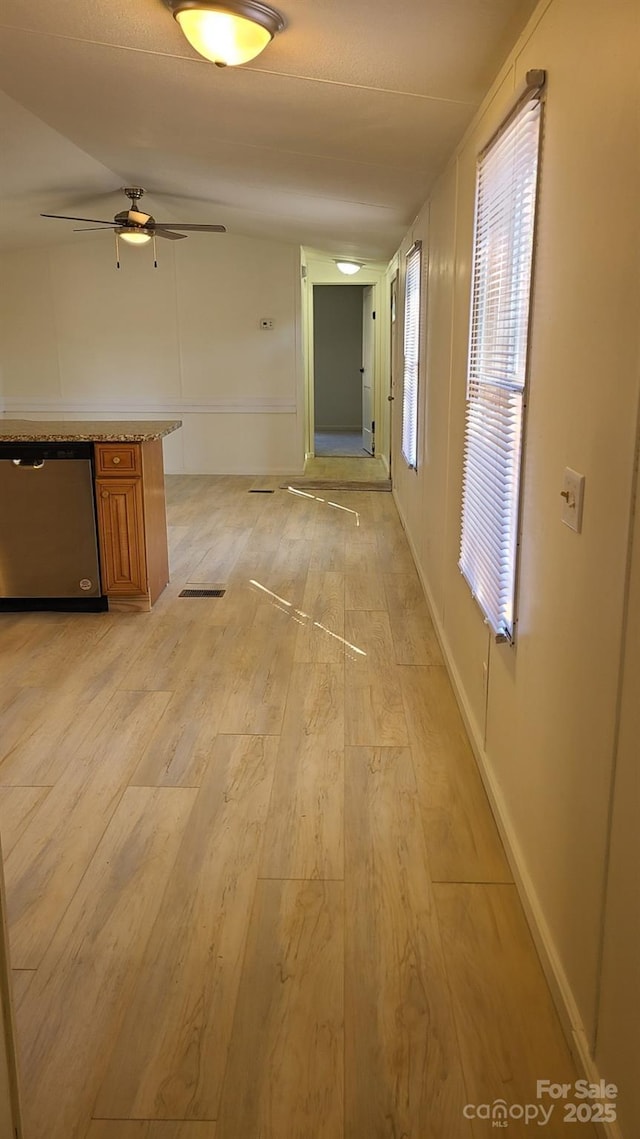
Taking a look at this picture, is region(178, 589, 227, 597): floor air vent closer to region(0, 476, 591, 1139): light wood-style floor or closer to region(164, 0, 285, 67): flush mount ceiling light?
region(0, 476, 591, 1139): light wood-style floor

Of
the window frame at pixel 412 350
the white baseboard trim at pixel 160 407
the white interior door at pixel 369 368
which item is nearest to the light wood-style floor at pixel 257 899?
the window frame at pixel 412 350

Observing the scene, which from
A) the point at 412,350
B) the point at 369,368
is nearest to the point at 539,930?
the point at 412,350

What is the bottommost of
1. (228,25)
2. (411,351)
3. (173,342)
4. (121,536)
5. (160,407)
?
(121,536)

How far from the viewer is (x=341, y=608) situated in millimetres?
4449

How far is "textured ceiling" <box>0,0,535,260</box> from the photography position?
2.33 metres

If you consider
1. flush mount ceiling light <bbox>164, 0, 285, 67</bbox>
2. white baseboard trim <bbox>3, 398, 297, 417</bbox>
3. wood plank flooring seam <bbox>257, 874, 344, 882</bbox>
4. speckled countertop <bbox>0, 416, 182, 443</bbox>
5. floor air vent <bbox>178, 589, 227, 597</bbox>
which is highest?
flush mount ceiling light <bbox>164, 0, 285, 67</bbox>

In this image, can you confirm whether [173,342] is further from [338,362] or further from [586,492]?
[586,492]

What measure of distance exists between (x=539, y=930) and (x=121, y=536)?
2999 mm

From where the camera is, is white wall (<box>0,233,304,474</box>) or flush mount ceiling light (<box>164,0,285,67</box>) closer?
flush mount ceiling light (<box>164,0,285,67</box>)

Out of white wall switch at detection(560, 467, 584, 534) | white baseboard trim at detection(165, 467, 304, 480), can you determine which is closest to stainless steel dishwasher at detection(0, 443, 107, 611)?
white wall switch at detection(560, 467, 584, 534)

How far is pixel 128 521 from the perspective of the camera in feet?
13.8

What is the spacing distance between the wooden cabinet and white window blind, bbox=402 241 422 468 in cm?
181

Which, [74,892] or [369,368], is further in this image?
[369,368]

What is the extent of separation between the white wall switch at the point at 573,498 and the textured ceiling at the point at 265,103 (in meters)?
1.22
